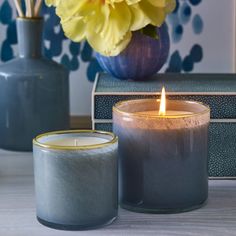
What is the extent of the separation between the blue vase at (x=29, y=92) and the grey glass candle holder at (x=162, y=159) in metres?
0.21

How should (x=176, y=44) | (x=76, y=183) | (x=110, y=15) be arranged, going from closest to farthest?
(x=76, y=183), (x=110, y=15), (x=176, y=44)

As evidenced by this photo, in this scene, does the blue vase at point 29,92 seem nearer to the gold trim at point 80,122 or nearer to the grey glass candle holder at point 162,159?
the gold trim at point 80,122

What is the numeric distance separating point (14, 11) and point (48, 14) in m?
0.05

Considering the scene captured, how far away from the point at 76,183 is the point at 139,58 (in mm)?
247

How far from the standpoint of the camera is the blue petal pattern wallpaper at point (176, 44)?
2.91 feet

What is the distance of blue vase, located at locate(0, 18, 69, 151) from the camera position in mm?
790

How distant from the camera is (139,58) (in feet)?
2.47

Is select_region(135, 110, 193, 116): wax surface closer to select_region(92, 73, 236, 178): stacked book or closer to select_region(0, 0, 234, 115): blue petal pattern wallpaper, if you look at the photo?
select_region(92, 73, 236, 178): stacked book

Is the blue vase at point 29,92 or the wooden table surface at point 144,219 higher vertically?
the blue vase at point 29,92

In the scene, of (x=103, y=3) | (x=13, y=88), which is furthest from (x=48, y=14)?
(x=103, y=3)

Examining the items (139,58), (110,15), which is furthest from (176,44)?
(110,15)

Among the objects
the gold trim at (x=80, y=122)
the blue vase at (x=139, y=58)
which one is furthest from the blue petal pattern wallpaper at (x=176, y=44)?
the blue vase at (x=139, y=58)

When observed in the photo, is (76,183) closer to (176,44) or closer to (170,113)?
(170,113)

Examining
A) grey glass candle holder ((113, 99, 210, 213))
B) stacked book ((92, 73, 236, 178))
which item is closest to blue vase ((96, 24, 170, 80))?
stacked book ((92, 73, 236, 178))
